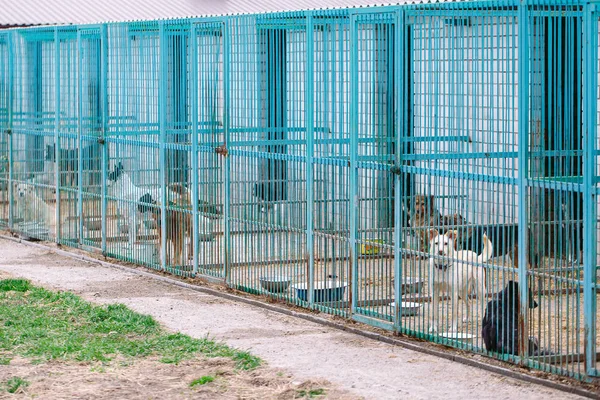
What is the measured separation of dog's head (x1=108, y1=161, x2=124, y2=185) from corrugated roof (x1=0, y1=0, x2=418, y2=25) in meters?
10.5

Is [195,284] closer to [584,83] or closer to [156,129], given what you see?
[156,129]

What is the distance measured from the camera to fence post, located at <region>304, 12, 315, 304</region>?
389 inches

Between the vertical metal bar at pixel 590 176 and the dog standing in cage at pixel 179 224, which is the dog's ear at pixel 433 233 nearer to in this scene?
the vertical metal bar at pixel 590 176

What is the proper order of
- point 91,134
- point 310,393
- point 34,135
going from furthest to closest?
point 34,135
point 91,134
point 310,393

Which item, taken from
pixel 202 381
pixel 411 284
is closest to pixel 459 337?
pixel 411 284

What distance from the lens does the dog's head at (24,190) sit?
1509 centimetres

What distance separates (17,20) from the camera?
2302 centimetres

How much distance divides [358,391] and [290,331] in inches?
80.8

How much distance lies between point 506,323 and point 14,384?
→ 334 cm

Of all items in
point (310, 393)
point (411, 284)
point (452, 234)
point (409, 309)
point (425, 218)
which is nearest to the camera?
point (310, 393)

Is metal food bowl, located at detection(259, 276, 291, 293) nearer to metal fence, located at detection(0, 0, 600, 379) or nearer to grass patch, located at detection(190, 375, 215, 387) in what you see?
metal fence, located at detection(0, 0, 600, 379)

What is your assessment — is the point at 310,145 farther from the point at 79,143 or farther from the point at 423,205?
the point at 79,143

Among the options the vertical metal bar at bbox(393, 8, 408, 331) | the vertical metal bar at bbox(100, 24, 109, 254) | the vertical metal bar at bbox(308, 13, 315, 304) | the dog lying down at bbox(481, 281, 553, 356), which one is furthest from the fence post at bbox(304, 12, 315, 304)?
the vertical metal bar at bbox(100, 24, 109, 254)

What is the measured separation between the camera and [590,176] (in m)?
7.13
